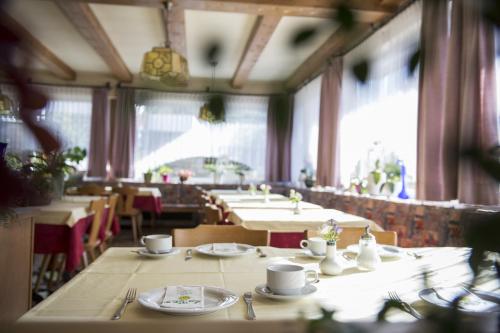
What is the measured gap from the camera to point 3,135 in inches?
11.4

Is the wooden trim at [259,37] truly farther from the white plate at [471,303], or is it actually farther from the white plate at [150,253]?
the white plate at [471,303]

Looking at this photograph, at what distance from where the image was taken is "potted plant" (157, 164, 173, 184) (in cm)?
916

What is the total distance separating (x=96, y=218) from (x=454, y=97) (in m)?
3.23

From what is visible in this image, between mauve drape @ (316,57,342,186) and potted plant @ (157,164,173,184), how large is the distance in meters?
3.63

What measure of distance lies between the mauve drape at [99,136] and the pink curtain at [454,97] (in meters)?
7.06

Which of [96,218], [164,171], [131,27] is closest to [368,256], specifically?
[96,218]

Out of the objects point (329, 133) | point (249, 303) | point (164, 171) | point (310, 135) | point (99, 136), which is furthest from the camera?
point (164, 171)

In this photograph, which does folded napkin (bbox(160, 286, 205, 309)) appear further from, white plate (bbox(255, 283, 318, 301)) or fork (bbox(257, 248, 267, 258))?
fork (bbox(257, 248, 267, 258))

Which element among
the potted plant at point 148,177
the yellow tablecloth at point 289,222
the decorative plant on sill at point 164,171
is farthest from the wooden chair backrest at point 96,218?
the decorative plant on sill at point 164,171

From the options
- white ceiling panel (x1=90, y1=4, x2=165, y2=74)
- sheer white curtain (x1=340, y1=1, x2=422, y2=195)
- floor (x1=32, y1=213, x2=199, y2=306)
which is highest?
white ceiling panel (x1=90, y1=4, x2=165, y2=74)

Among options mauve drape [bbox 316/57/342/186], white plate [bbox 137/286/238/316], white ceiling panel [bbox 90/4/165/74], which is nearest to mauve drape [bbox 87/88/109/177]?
white ceiling panel [bbox 90/4/165/74]

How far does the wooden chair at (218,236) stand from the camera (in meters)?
2.23

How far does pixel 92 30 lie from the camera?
5.95 metres

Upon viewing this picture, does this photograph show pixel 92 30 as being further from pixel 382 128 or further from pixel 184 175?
pixel 382 128
